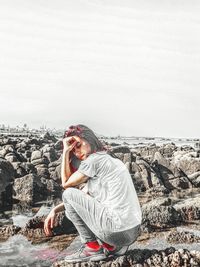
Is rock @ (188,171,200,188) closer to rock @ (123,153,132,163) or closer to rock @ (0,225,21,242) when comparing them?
rock @ (123,153,132,163)

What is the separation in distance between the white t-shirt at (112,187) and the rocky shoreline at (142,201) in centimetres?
85

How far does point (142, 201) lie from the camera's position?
14555mm

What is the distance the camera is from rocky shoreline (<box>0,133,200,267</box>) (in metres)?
7.27

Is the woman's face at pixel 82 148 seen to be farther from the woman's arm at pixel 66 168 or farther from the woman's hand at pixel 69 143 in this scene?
the woman's arm at pixel 66 168

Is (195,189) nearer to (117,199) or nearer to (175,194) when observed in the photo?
(175,194)

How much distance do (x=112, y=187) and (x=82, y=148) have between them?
79 centimetres

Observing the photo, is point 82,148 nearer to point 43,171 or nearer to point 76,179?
point 76,179

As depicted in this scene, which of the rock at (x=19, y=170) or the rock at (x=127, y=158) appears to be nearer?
the rock at (x=19, y=170)

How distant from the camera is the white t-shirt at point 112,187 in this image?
6.59m

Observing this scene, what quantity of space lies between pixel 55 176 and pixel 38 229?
9013 mm

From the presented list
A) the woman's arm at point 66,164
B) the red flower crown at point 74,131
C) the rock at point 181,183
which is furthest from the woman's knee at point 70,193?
the rock at point 181,183

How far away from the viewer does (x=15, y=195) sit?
1502 centimetres

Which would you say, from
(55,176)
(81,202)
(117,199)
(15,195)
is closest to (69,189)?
(81,202)

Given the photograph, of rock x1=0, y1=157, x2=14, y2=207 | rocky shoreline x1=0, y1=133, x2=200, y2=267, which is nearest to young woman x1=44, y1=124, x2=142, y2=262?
rocky shoreline x1=0, y1=133, x2=200, y2=267
